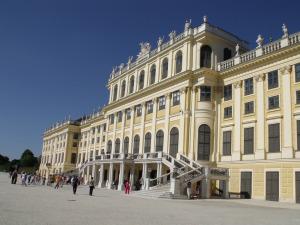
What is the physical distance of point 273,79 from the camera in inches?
1330

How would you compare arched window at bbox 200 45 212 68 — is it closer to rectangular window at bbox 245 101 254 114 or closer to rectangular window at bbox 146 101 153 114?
rectangular window at bbox 245 101 254 114

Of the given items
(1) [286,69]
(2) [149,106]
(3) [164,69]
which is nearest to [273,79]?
(1) [286,69]

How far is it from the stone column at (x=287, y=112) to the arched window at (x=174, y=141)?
13.5 metres

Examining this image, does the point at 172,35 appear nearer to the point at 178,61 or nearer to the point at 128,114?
the point at 178,61

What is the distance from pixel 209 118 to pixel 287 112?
9984 mm

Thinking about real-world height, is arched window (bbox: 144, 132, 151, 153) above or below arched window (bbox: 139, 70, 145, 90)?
below

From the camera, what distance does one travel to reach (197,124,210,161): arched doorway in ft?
128

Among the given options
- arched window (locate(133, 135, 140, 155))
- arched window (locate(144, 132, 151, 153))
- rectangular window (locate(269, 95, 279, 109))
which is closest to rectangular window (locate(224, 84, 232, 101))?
rectangular window (locate(269, 95, 279, 109))

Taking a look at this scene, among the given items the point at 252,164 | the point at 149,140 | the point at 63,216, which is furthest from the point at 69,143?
the point at 63,216

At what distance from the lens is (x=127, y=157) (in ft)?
145

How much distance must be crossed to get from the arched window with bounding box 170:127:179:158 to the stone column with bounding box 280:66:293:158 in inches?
533

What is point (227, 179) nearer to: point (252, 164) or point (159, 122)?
point (252, 164)

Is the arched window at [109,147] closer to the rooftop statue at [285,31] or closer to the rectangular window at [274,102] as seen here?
the rectangular window at [274,102]

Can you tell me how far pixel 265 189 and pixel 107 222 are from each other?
23.7 meters
